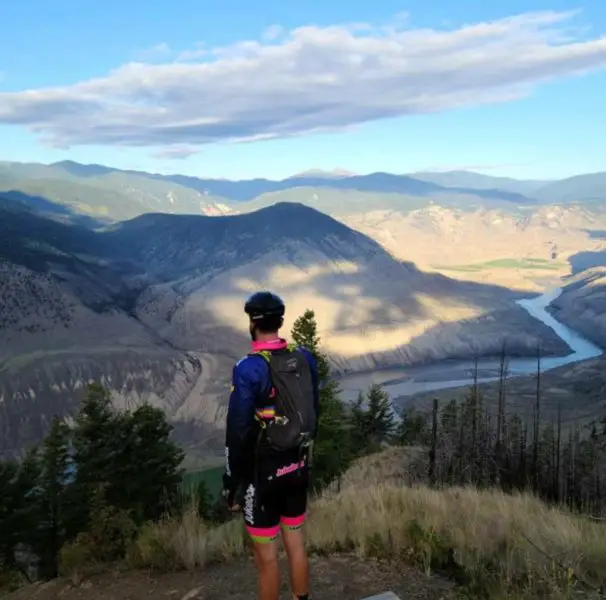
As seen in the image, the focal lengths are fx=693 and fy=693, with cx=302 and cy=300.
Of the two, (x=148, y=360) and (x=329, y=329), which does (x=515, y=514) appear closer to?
(x=148, y=360)

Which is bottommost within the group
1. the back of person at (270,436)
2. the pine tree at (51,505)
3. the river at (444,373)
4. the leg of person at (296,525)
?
the river at (444,373)

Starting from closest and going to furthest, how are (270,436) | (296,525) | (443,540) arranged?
(270,436), (296,525), (443,540)

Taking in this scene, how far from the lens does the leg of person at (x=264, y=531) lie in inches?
215

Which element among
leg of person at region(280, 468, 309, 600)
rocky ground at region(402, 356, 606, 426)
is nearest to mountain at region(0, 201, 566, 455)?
rocky ground at region(402, 356, 606, 426)

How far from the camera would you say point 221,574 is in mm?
7191

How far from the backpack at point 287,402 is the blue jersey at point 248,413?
54 mm

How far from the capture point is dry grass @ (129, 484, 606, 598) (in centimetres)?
612

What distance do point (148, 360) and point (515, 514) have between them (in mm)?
132319

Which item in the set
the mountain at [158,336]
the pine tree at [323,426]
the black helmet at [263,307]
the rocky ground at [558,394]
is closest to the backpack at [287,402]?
the black helmet at [263,307]

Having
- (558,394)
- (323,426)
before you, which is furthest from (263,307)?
(558,394)

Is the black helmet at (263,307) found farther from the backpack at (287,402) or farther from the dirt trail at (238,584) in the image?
the dirt trail at (238,584)

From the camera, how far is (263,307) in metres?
5.49

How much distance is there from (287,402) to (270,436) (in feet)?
0.94

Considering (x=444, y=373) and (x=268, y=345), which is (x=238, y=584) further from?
(x=444, y=373)
